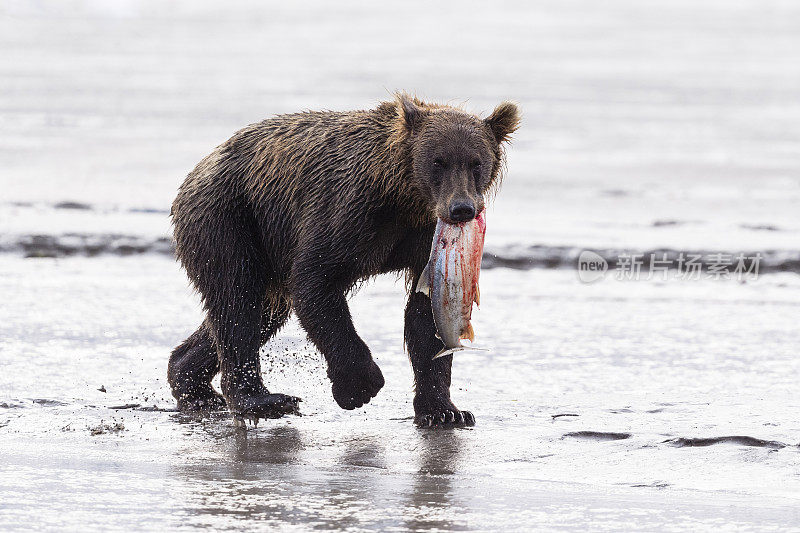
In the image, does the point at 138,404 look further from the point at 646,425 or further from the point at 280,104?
the point at 280,104

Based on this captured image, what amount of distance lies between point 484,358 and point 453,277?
1980 mm

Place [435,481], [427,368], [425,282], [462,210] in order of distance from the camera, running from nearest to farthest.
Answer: [435,481], [462,210], [425,282], [427,368]

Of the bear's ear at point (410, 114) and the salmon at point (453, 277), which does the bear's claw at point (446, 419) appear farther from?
the bear's ear at point (410, 114)

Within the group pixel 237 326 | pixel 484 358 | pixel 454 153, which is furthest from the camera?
pixel 484 358

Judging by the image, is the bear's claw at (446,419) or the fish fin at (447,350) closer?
the fish fin at (447,350)

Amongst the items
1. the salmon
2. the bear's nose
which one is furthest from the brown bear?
the salmon

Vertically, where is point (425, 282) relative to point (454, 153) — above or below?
below

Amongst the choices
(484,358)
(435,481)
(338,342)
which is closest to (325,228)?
(338,342)

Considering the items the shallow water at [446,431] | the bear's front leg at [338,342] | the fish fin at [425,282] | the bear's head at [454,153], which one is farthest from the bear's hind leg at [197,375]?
the bear's head at [454,153]

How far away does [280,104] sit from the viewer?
84.9ft

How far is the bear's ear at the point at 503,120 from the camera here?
6.27m

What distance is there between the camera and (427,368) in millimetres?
6586

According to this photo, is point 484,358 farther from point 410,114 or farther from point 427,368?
point 410,114

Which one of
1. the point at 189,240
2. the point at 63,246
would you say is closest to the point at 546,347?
the point at 189,240
